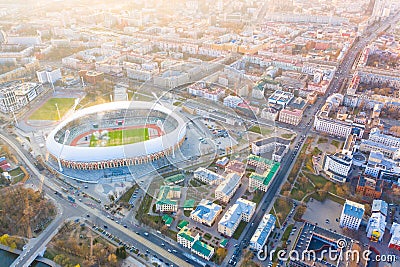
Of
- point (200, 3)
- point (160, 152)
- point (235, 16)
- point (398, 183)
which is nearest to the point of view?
point (398, 183)

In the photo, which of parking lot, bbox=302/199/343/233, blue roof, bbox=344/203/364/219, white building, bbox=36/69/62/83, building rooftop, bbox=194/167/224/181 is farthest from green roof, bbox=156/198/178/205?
white building, bbox=36/69/62/83

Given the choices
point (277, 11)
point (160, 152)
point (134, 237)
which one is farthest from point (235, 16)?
point (134, 237)

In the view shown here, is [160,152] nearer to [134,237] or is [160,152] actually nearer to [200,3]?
[134,237]

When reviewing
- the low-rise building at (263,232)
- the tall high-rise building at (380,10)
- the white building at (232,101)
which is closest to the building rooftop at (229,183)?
the low-rise building at (263,232)

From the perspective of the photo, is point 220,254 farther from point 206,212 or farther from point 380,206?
point 380,206

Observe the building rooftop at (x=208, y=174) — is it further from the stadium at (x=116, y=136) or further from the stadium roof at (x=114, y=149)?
the stadium roof at (x=114, y=149)

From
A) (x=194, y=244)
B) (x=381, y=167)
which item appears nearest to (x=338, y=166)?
(x=381, y=167)
